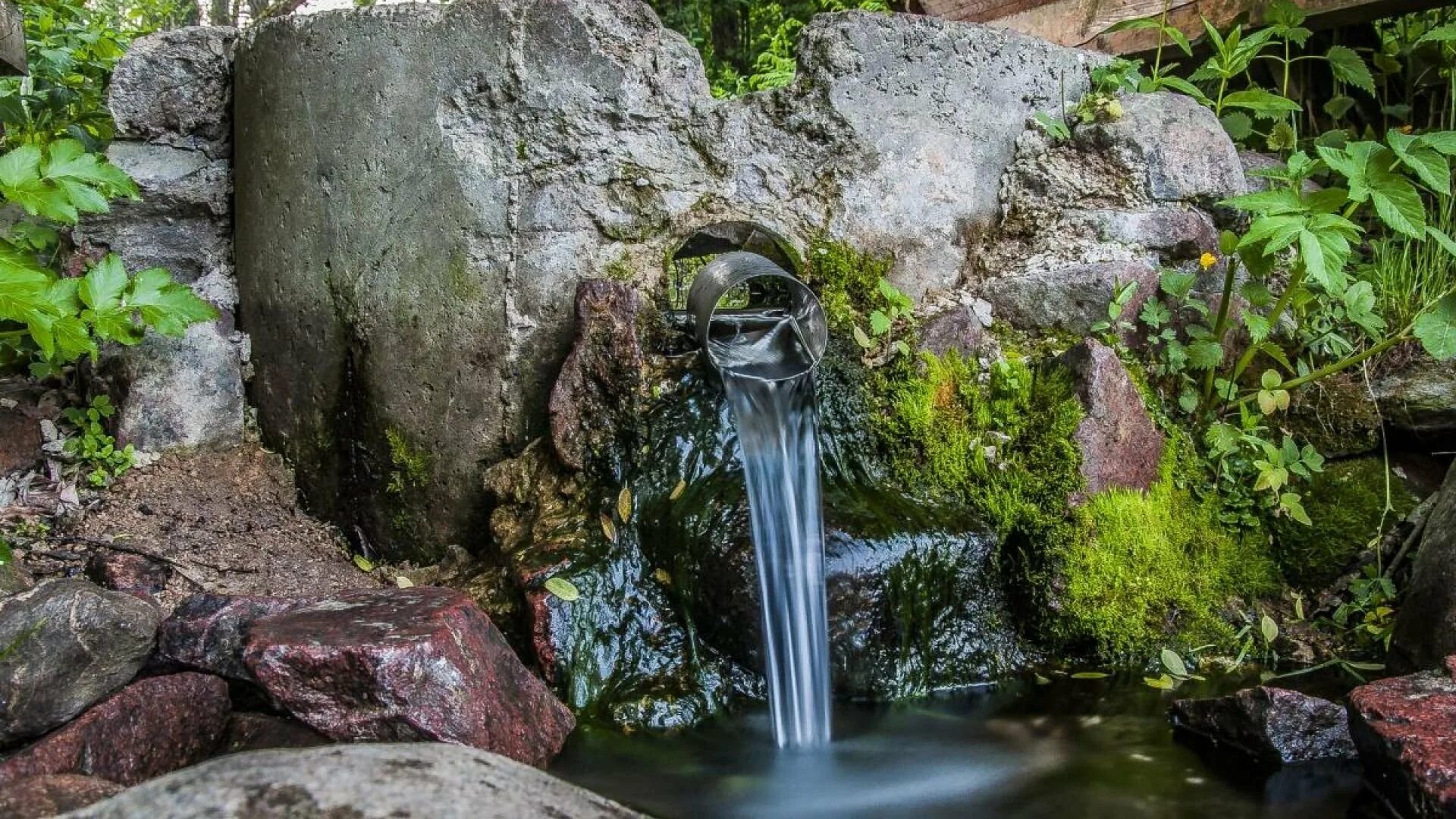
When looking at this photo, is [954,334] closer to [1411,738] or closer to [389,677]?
[1411,738]

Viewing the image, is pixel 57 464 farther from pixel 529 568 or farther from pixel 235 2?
pixel 235 2

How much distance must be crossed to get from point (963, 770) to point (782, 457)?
4.09 ft

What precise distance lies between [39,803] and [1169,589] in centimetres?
348

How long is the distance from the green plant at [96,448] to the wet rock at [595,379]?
1.84 metres

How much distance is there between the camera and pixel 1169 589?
397 cm

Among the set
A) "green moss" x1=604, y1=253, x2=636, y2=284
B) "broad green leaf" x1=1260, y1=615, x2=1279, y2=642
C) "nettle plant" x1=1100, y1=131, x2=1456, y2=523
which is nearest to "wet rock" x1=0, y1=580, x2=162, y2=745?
"green moss" x1=604, y1=253, x2=636, y2=284

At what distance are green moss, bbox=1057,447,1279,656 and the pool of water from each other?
32 cm

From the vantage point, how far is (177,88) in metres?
4.53

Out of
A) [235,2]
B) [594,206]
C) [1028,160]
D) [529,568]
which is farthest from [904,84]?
[235,2]

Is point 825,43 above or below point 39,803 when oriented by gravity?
above

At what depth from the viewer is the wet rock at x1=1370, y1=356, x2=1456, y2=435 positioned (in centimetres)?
418

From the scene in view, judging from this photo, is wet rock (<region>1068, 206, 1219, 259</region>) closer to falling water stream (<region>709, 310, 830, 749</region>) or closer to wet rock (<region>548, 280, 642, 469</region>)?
falling water stream (<region>709, 310, 830, 749</region>)

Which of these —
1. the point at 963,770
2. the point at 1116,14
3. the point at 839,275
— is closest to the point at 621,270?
the point at 839,275

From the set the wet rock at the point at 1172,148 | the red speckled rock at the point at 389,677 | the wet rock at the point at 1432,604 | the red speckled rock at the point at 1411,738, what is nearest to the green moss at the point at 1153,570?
the wet rock at the point at 1432,604
